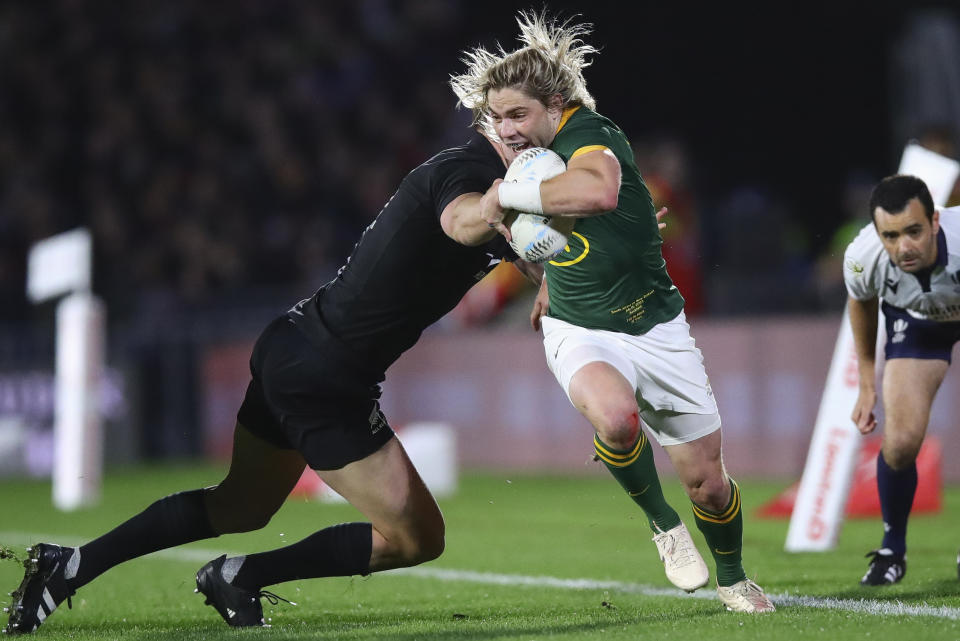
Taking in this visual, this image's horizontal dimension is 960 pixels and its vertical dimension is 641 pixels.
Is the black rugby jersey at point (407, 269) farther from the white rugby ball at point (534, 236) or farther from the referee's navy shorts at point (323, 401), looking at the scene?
the white rugby ball at point (534, 236)

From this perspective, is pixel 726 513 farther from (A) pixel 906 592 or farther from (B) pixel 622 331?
(A) pixel 906 592

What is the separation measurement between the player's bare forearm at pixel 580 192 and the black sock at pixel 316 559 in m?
1.55

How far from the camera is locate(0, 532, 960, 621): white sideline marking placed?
5086mm

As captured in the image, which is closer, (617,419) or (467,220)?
(467,220)

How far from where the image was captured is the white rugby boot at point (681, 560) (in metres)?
5.05

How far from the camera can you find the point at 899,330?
6.21 metres

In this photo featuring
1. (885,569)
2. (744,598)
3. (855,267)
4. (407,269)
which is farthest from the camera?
(885,569)

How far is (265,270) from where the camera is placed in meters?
17.0

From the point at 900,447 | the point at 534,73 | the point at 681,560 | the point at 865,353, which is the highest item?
the point at 534,73

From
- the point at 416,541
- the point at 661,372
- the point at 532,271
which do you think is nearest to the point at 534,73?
the point at 532,271

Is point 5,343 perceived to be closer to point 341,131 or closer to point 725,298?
point 341,131

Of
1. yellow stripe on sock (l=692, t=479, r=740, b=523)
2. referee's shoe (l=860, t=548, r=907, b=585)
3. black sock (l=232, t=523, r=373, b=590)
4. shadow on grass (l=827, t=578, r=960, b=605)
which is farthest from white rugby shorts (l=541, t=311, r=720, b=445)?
referee's shoe (l=860, t=548, r=907, b=585)

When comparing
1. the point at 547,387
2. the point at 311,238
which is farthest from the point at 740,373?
the point at 311,238

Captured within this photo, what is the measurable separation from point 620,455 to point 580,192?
3.76 ft
